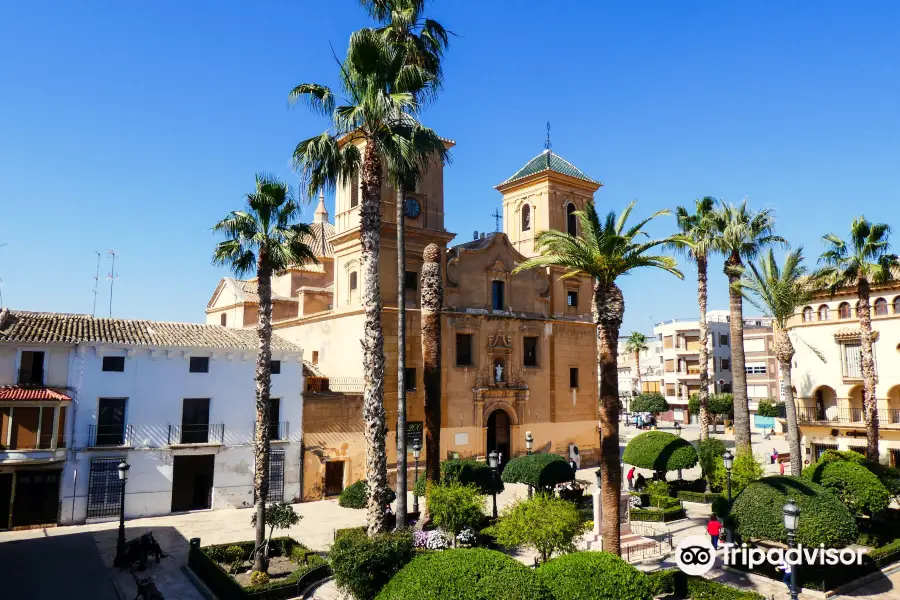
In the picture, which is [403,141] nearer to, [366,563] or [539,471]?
[366,563]

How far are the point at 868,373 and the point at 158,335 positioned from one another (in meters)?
30.4

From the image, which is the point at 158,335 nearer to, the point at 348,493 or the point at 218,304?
the point at 348,493

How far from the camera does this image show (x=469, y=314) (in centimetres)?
3195

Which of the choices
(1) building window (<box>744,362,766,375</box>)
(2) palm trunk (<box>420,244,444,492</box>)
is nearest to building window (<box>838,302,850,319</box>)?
(2) palm trunk (<box>420,244,444,492</box>)

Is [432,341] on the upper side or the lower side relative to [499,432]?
upper

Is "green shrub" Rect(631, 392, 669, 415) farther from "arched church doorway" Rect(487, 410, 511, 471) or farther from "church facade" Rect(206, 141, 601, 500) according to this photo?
"arched church doorway" Rect(487, 410, 511, 471)

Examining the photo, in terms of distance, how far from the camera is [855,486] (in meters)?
19.3

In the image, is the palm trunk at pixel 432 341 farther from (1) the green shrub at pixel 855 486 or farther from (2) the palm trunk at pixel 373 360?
(1) the green shrub at pixel 855 486

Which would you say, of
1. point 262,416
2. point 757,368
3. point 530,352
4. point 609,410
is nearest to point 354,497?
point 262,416

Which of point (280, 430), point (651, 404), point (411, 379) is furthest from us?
point (651, 404)

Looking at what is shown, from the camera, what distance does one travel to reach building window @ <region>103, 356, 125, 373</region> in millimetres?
23156

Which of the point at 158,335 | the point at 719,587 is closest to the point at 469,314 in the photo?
the point at 158,335

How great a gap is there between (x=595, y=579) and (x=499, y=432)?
902 inches

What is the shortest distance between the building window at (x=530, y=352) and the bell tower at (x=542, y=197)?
6111 millimetres
